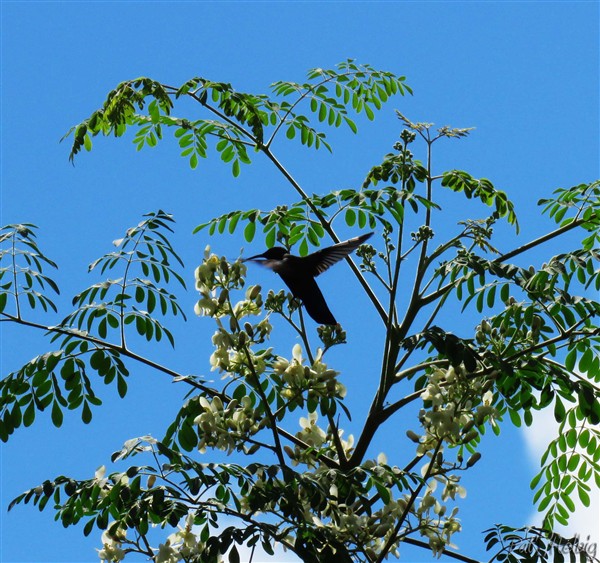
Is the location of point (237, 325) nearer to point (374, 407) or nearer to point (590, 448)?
point (374, 407)

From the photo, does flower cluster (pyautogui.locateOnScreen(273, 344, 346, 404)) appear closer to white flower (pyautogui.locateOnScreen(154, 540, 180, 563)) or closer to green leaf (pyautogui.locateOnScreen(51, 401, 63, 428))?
white flower (pyautogui.locateOnScreen(154, 540, 180, 563))

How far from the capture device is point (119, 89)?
17.1 ft

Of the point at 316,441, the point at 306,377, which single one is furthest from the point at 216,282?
the point at 316,441

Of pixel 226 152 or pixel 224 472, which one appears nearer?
pixel 224 472

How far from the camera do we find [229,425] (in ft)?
11.8

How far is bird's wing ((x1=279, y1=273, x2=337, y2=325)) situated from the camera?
4.32 m

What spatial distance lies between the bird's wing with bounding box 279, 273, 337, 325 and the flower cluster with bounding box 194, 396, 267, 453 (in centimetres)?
83

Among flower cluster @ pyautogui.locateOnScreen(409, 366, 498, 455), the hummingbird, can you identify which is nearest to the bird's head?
the hummingbird

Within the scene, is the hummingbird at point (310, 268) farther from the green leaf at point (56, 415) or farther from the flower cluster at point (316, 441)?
the green leaf at point (56, 415)

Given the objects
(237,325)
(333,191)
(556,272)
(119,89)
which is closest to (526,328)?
(556,272)

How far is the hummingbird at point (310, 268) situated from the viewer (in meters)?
4.24

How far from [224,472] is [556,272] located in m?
1.76

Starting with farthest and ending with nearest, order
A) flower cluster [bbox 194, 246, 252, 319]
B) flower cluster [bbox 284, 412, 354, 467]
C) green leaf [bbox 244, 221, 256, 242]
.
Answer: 1. green leaf [bbox 244, 221, 256, 242]
2. flower cluster [bbox 284, 412, 354, 467]
3. flower cluster [bbox 194, 246, 252, 319]

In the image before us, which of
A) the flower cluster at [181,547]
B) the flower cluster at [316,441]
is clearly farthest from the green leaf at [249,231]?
the flower cluster at [181,547]
